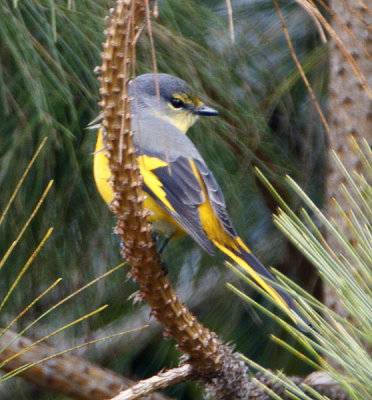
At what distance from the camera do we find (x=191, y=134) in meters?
2.13

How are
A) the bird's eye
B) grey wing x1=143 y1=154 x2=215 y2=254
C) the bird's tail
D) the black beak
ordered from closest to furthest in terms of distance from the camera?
the bird's tail → grey wing x1=143 y1=154 x2=215 y2=254 → the black beak → the bird's eye

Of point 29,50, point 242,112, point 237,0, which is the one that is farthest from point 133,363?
point 237,0

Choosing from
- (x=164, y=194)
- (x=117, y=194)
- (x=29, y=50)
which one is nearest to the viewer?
(x=117, y=194)

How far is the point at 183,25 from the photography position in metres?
1.93

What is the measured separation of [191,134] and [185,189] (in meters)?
0.34

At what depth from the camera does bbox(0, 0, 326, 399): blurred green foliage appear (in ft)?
5.46

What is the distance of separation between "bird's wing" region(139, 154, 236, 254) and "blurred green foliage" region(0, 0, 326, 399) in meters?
0.11

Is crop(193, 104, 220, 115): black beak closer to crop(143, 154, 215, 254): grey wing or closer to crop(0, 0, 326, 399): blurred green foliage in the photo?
crop(0, 0, 326, 399): blurred green foliage

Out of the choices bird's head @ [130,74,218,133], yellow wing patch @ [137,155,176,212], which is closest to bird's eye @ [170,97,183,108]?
bird's head @ [130,74,218,133]

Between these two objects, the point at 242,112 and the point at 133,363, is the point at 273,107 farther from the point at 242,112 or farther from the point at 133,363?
the point at 133,363

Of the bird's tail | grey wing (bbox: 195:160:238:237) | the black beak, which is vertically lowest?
the bird's tail

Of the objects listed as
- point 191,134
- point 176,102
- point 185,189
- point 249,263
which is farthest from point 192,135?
point 249,263

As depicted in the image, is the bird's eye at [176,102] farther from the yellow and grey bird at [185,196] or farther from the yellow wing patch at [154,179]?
the yellow wing patch at [154,179]

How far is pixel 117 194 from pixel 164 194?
65cm
